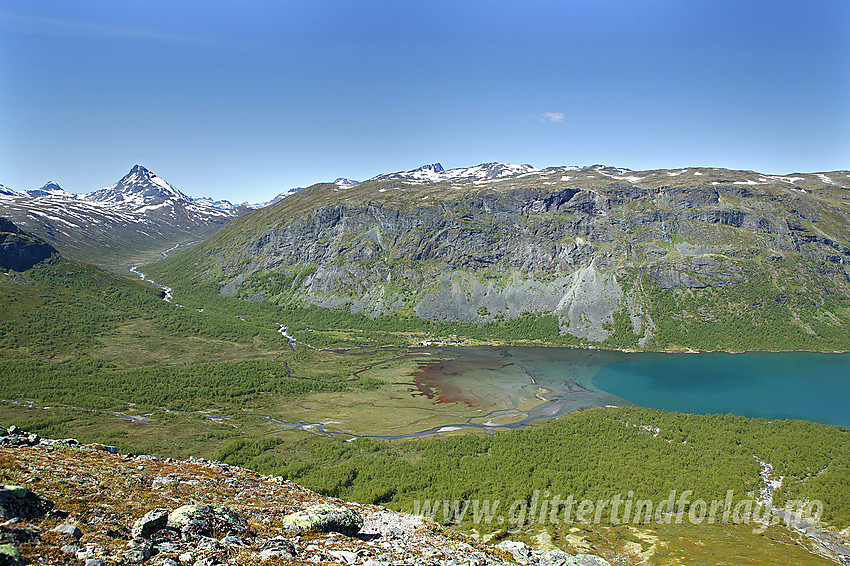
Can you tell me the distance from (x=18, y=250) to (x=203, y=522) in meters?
182

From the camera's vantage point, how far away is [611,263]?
161750 mm

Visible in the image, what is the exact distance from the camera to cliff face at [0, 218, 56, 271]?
139 meters

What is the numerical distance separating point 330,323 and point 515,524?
126944mm

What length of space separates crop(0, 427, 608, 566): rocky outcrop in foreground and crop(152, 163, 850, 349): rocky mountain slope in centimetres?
12696

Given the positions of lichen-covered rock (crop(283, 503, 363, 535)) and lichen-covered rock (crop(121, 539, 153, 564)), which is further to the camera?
lichen-covered rock (crop(283, 503, 363, 535))

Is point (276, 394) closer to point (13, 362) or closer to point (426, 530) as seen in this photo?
point (13, 362)

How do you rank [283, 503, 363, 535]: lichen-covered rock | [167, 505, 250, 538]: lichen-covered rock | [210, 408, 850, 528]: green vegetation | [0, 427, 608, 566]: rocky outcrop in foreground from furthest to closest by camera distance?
[210, 408, 850, 528]: green vegetation
[283, 503, 363, 535]: lichen-covered rock
[167, 505, 250, 538]: lichen-covered rock
[0, 427, 608, 566]: rocky outcrop in foreground

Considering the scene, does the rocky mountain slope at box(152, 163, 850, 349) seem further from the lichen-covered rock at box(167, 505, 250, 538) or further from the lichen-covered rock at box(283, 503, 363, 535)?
the lichen-covered rock at box(167, 505, 250, 538)

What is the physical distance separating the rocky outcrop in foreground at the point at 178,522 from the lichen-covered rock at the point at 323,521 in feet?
0.17

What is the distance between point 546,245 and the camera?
17238cm

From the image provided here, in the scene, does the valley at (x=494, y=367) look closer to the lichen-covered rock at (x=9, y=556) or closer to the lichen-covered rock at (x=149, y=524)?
the lichen-covered rock at (x=149, y=524)

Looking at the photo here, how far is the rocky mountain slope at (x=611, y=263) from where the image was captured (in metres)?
144

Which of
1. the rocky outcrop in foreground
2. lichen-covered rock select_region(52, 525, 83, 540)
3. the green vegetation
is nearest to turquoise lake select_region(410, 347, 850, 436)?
the green vegetation

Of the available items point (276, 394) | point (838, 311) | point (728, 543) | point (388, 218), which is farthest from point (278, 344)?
point (838, 311)
